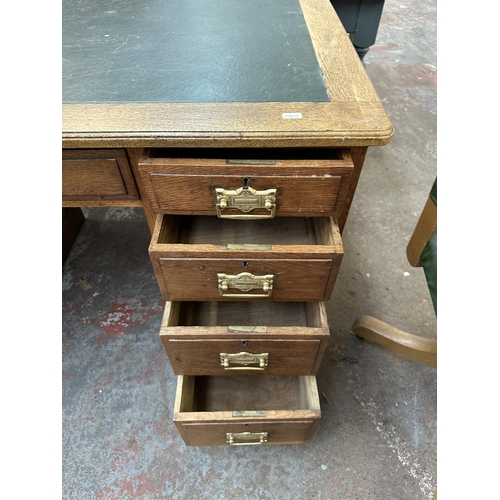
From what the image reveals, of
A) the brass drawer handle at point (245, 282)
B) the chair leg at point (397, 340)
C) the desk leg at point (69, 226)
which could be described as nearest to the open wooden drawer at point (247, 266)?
the brass drawer handle at point (245, 282)

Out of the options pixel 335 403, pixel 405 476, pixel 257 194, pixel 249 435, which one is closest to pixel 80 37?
pixel 257 194

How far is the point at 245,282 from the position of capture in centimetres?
68

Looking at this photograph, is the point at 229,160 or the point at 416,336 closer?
the point at 229,160

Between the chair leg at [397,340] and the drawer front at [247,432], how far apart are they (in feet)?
1.21

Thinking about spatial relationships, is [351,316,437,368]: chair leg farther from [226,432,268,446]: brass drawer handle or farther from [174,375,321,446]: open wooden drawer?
[226,432,268,446]: brass drawer handle

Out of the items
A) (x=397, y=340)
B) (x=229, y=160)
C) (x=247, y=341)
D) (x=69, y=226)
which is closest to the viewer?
(x=229, y=160)

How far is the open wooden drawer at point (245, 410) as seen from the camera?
2.43 feet

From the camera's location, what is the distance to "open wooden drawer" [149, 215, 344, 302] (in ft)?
2.05

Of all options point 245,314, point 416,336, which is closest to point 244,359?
point 245,314

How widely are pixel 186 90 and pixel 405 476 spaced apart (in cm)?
99

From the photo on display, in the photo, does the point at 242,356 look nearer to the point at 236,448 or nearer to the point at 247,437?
the point at 247,437

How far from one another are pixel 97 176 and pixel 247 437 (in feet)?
2.06

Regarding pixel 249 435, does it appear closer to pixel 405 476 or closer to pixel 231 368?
pixel 231 368

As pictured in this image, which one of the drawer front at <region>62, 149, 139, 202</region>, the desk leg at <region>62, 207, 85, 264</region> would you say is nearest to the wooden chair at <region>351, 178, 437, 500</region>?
the drawer front at <region>62, 149, 139, 202</region>
